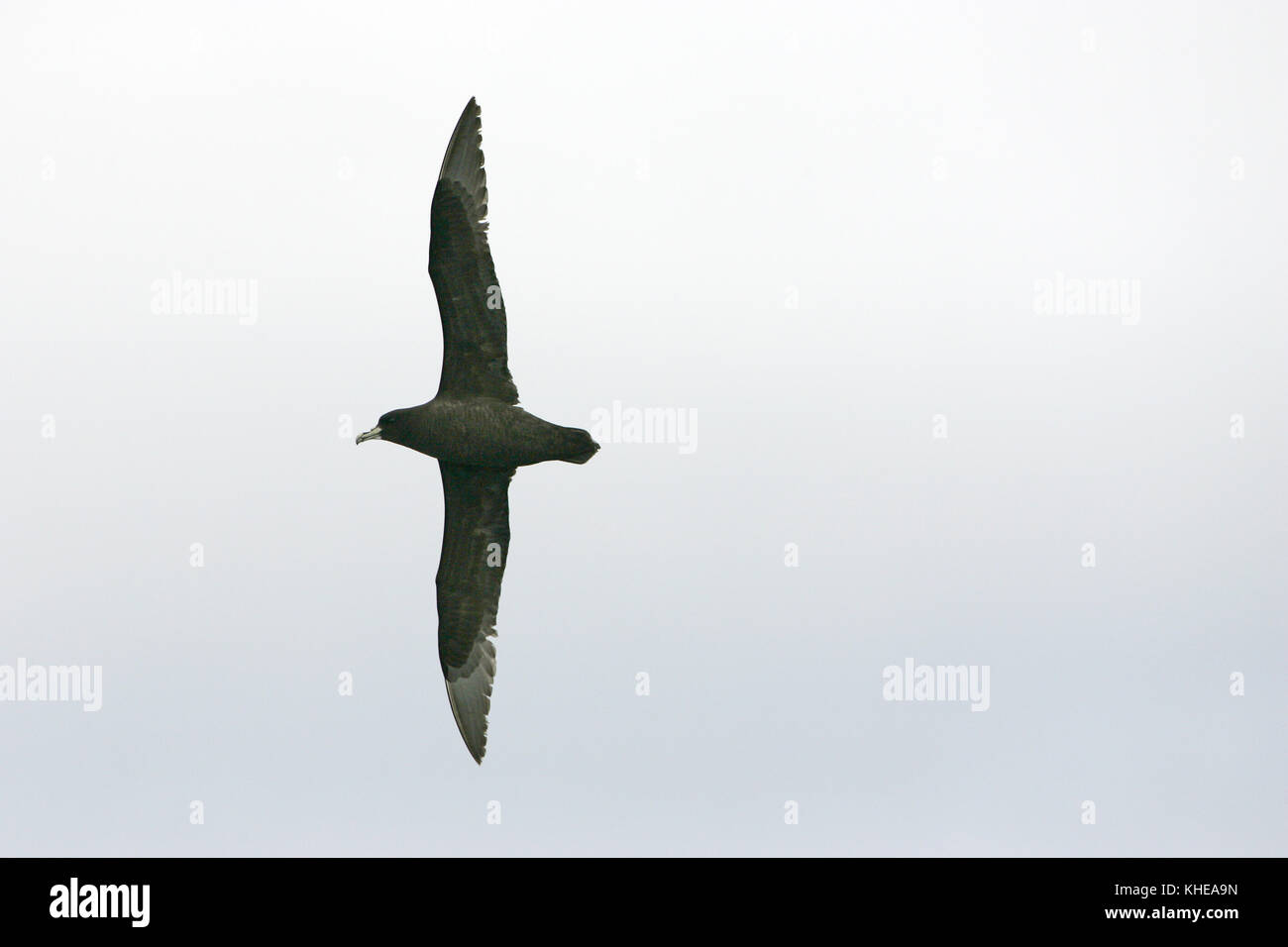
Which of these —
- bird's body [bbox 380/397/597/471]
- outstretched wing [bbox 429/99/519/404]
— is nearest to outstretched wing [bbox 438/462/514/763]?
bird's body [bbox 380/397/597/471]

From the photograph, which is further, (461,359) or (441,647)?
(441,647)

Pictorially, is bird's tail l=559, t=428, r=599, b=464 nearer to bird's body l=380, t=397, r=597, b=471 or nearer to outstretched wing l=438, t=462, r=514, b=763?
bird's body l=380, t=397, r=597, b=471

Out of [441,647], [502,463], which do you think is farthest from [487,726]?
[502,463]

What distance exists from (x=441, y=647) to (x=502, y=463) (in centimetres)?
272

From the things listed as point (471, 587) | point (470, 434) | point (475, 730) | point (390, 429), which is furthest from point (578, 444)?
point (475, 730)

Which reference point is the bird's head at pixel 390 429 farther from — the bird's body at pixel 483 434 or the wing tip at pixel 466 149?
the wing tip at pixel 466 149

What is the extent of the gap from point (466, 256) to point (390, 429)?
229 cm

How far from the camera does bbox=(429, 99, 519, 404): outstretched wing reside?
1981cm

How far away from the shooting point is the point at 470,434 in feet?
66.7

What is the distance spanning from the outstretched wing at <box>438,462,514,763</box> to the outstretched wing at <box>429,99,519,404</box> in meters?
1.89

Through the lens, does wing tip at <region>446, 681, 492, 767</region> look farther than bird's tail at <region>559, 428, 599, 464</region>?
Yes

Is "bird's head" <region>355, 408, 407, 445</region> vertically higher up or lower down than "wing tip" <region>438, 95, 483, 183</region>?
lower down

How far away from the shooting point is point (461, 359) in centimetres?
2027
